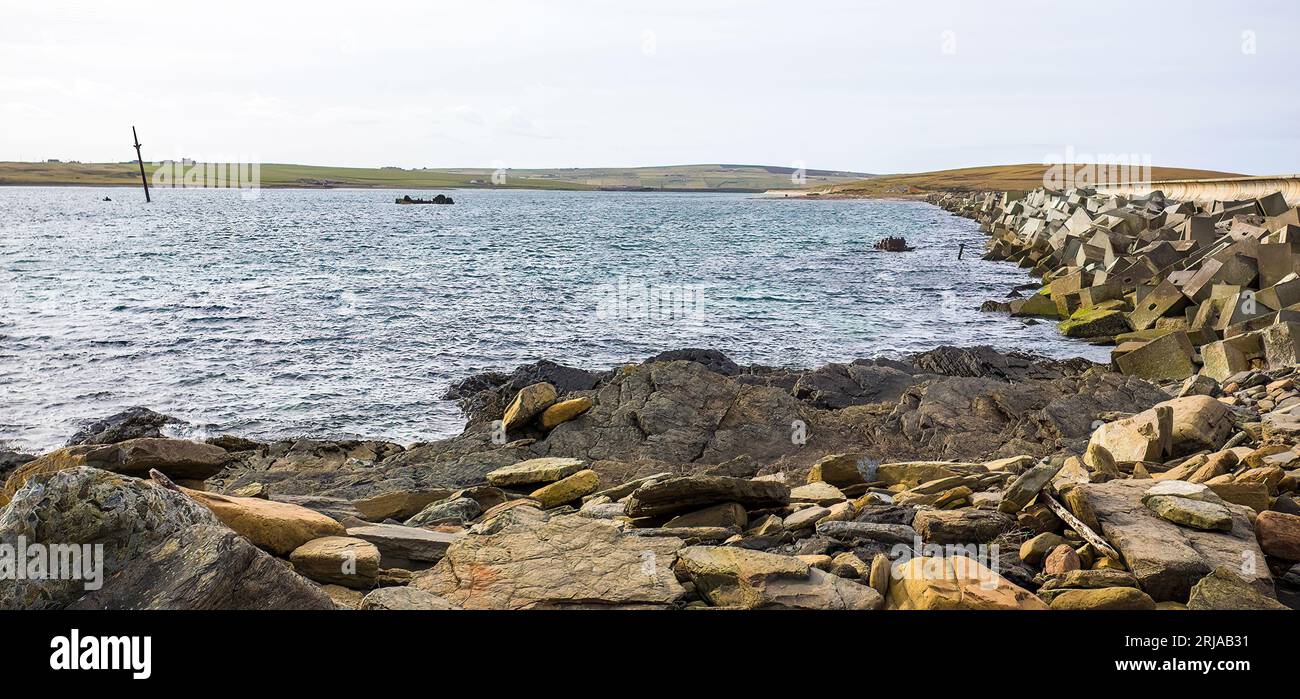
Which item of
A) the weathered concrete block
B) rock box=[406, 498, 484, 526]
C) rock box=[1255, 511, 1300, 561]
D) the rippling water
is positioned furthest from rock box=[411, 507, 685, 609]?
the weathered concrete block

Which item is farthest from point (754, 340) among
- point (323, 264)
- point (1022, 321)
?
point (323, 264)

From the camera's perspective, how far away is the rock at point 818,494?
8.55 meters

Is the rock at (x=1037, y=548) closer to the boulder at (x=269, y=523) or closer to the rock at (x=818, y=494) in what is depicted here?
the rock at (x=818, y=494)

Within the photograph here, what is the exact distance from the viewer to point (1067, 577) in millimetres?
5941

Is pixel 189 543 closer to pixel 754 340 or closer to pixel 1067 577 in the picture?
pixel 1067 577

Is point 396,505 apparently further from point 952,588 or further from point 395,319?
point 395,319

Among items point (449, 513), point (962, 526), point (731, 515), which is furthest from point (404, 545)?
point (962, 526)

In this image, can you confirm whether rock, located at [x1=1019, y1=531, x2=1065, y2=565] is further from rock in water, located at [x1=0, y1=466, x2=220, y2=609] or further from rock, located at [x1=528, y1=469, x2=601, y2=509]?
rock in water, located at [x1=0, y1=466, x2=220, y2=609]

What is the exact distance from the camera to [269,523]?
261 inches

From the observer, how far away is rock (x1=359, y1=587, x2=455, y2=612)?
5.38 meters

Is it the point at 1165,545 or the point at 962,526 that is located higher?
the point at 1165,545

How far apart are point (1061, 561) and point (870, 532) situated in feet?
4.60

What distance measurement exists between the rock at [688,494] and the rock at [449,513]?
1.90m
